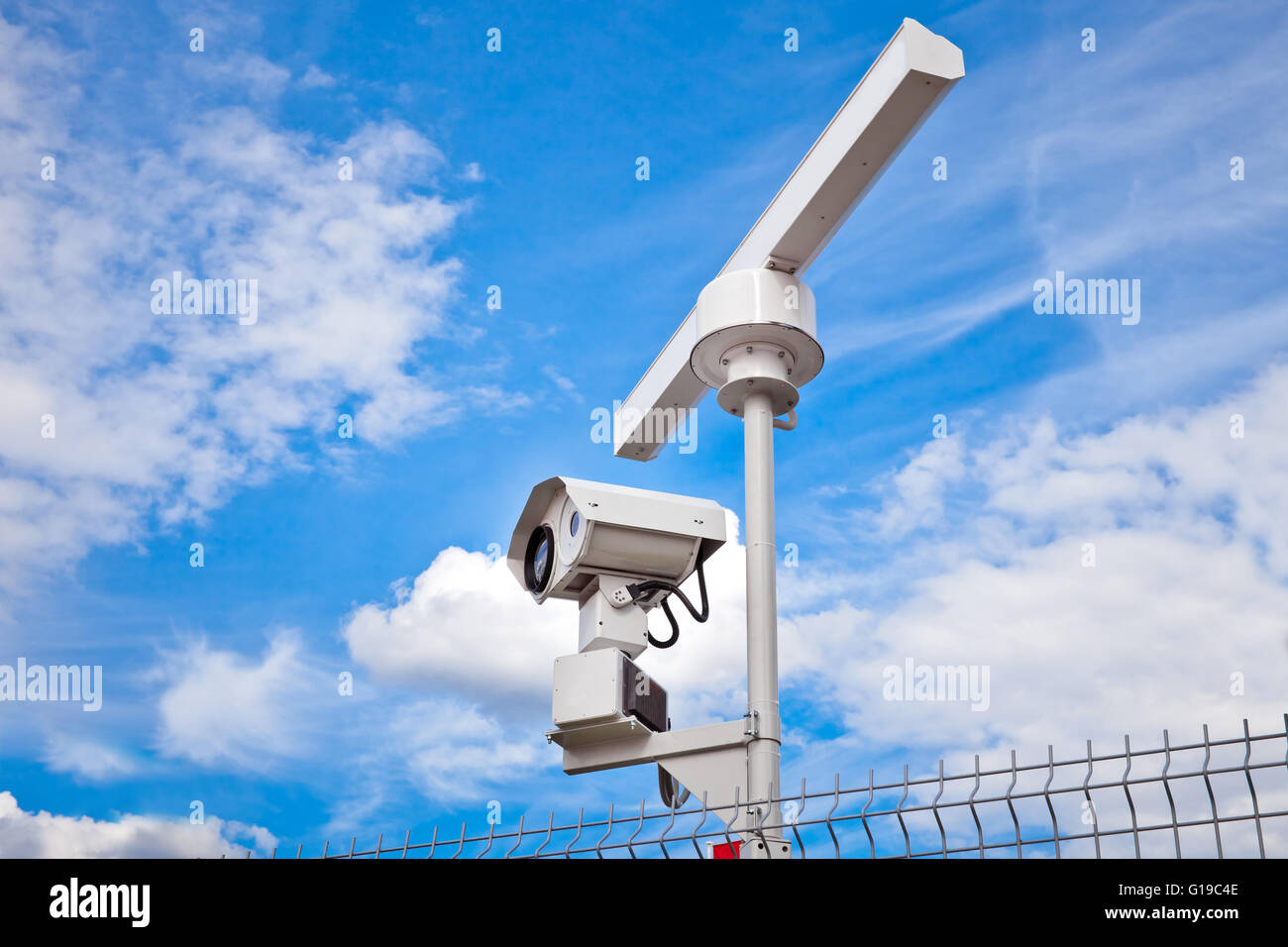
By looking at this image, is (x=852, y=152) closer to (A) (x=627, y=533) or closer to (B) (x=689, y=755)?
(A) (x=627, y=533)

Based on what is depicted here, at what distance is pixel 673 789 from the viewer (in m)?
7.88

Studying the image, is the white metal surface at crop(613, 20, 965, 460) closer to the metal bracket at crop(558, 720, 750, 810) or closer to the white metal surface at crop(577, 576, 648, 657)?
the white metal surface at crop(577, 576, 648, 657)

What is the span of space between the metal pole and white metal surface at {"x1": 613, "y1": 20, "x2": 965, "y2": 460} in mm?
783

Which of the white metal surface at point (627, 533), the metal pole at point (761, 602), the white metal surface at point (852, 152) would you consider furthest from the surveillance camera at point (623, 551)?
the white metal surface at point (852, 152)

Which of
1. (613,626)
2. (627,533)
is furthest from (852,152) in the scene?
(613,626)

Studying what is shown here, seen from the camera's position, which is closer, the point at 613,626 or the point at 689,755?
the point at 689,755

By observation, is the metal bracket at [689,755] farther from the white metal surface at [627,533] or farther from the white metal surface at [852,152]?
the white metal surface at [852,152]

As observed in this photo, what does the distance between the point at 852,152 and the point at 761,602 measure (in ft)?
9.10

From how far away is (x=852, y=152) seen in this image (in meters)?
7.31

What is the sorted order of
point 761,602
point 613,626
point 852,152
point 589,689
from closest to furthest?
point 852,152, point 761,602, point 589,689, point 613,626

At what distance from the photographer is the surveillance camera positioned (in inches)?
312

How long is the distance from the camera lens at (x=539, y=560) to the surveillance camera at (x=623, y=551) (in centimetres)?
5

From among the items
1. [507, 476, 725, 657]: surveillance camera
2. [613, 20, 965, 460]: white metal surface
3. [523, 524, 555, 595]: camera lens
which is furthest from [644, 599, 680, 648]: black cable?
[613, 20, 965, 460]: white metal surface
